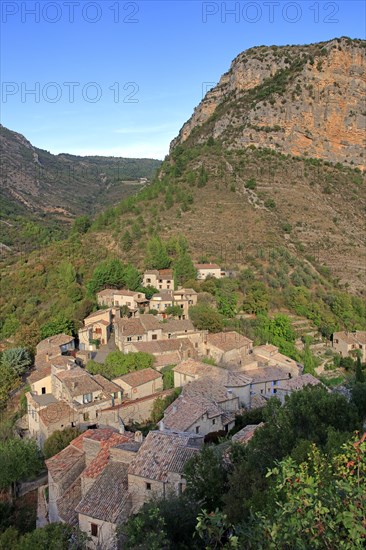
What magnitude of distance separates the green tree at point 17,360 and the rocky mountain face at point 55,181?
5724cm

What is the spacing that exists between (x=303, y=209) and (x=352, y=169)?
594 inches

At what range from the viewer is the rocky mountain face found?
289 ft

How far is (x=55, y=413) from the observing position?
753 inches

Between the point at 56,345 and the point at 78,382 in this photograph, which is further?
the point at 56,345

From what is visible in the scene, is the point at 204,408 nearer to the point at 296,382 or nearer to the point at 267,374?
the point at 296,382

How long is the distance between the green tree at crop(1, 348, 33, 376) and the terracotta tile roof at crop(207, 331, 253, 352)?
10.2 metres

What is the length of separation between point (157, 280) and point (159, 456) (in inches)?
841

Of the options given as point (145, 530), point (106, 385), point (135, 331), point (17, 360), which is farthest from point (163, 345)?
point (145, 530)

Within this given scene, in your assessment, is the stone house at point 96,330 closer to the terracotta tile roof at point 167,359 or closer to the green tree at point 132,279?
the green tree at point 132,279

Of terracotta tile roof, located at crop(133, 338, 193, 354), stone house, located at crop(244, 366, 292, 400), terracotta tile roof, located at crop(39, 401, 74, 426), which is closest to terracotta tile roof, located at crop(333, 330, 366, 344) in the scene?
stone house, located at crop(244, 366, 292, 400)

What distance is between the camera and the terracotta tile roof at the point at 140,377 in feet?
70.6

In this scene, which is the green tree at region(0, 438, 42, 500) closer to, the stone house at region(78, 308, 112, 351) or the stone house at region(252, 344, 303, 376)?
the stone house at region(78, 308, 112, 351)

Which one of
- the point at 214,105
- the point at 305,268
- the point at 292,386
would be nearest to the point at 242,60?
the point at 214,105

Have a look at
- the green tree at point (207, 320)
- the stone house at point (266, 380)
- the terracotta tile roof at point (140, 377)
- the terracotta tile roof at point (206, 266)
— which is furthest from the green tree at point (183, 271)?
the terracotta tile roof at point (140, 377)
